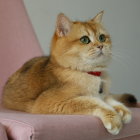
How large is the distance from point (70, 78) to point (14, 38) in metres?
0.62

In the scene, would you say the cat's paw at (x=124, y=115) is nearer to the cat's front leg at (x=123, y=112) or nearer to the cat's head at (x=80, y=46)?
the cat's front leg at (x=123, y=112)

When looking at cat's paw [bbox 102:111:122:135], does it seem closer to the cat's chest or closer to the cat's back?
the cat's chest

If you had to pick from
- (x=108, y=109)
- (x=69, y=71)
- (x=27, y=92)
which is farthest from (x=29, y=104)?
(x=108, y=109)

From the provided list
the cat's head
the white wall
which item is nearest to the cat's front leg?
the cat's head

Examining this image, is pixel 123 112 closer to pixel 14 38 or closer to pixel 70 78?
pixel 70 78

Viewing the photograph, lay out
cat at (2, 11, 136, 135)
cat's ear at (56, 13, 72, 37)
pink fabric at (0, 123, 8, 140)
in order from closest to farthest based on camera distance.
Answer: pink fabric at (0, 123, 8, 140), cat at (2, 11, 136, 135), cat's ear at (56, 13, 72, 37)

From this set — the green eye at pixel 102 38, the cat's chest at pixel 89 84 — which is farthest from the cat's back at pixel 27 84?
the green eye at pixel 102 38

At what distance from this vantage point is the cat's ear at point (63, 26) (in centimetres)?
117

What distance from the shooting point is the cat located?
105cm

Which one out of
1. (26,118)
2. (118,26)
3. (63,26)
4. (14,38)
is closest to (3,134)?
(26,118)

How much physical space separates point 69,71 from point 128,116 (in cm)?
27

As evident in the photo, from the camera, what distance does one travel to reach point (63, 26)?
1181 mm

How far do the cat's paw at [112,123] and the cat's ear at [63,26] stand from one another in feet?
1.21

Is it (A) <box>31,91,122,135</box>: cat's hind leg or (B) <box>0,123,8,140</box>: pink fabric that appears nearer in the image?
(B) <box>0,123,8,140</box>: pink fabric
